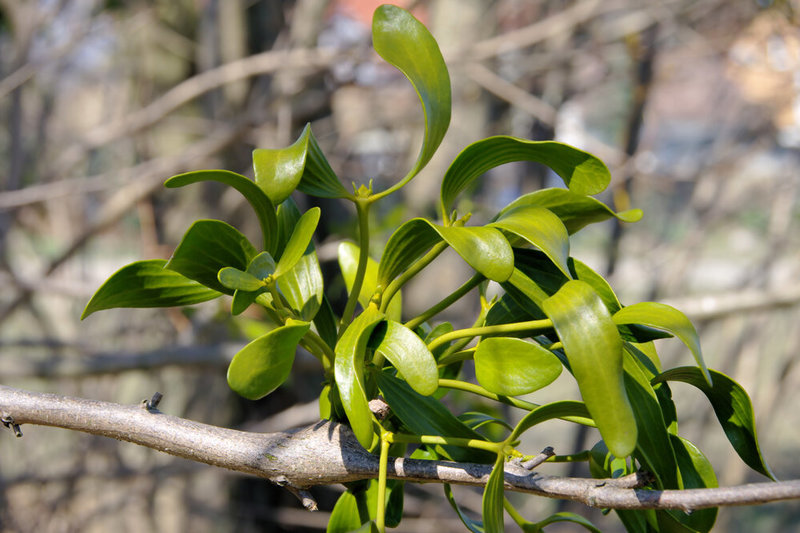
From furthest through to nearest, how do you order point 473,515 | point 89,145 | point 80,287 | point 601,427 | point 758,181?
point 758,181 < point 473,515 < point 89,145 < point 80,287 < point 601,427

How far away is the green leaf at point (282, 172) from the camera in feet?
1.21

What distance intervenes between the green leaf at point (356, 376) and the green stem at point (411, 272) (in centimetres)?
4

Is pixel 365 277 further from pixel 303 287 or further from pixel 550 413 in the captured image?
pixel 550 413

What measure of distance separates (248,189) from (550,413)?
20 centimetres

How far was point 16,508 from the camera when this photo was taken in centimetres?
229

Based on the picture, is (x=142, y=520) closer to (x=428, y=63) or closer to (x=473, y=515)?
(x=473, y=515)

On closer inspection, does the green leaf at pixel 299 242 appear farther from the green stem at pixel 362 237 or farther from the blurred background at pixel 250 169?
the blurred background at pixel 250 169

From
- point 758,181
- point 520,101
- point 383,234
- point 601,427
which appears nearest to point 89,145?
point 383,234

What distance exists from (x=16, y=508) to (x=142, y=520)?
405mm

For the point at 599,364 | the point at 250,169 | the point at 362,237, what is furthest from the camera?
the point at 250,169

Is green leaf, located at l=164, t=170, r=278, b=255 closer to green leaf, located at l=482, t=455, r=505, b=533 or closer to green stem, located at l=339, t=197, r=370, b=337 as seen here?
green stem, located at l=339, t=197, r=370, b=337

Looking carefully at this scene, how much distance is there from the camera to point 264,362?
1.16 feet

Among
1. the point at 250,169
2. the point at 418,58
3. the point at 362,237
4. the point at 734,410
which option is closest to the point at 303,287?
the point at 362,237

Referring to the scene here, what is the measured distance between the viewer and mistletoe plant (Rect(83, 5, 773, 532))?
0.33 meters
